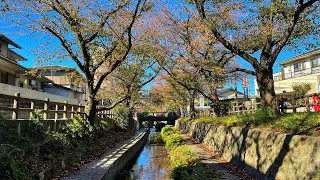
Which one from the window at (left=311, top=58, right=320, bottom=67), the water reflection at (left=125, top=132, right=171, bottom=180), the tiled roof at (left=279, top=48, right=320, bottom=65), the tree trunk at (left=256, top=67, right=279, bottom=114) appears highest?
the tiled roof at (left=279, top=48, right=320, bottom=65)

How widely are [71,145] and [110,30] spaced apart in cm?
614

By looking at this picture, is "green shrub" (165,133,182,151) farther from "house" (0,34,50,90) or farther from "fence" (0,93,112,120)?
"house" (0,34,50,90)

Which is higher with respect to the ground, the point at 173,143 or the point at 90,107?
the point at 90,107

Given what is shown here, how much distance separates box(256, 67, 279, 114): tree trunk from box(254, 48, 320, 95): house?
20.0 metres

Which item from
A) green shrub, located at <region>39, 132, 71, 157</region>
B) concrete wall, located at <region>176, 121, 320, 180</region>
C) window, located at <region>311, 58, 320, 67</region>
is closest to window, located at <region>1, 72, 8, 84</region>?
green shrub, located at <region>39, 132, 71, 157</region>

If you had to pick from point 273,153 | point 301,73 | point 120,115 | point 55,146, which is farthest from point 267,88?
point 301,73

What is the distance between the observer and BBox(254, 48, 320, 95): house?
3142 centimetres

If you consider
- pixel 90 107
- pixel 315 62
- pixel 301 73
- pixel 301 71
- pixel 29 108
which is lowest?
pixel 29 108

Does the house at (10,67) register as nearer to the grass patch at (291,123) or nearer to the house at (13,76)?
the house at (13,76)

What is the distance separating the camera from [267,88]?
38.2 feet

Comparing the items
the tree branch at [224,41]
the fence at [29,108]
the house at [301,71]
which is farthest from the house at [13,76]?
the house at [301,71]

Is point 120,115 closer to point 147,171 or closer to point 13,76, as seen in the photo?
point 13,76

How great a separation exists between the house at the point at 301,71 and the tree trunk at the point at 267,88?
65.7 feet

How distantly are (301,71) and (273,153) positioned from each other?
3126cm
